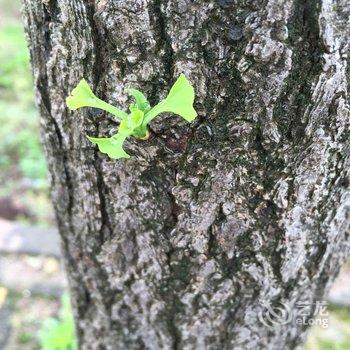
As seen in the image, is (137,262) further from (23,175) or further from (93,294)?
(23,175)

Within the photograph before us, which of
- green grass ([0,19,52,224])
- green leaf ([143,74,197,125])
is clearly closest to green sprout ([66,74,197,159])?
green leaf ([143,74,197,125])

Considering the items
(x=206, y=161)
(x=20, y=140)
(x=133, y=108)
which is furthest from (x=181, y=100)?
(x=20, y=140)

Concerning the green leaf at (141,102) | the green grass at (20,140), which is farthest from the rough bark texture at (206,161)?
the green grass at (20,140)

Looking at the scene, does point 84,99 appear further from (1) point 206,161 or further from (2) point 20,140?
(2) point 20,140

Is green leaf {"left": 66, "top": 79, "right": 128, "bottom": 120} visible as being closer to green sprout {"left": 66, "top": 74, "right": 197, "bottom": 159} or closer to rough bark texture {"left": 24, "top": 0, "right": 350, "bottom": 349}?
green sprout {"left": 66, "top": 74, "right": 197, "bottom": 159}

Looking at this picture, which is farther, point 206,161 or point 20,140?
point 20,140

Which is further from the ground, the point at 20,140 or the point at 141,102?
the point at 20,140
